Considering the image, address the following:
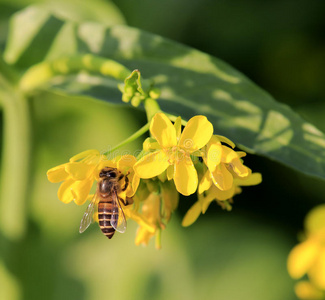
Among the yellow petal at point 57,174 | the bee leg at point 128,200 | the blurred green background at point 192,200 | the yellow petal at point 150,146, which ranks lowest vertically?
the blurred green background at point 192,200

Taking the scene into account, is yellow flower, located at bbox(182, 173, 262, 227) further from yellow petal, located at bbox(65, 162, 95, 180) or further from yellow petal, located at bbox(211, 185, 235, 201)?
yellow petal, located at bbox(65, 162, 95, 180)

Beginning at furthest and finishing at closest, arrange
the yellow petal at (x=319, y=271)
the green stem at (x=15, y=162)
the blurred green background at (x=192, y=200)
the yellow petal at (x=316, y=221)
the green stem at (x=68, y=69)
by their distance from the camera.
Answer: the blurred green background at (x=192, y=200) → the yellow petal at (x=316, y=221) → the yellow petal at (x=319, y=271) → the green stem at (x=15, y=162) → the green stem at (x=68, y=69)

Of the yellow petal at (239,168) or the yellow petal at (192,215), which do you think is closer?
the yellow petal at (239,168)

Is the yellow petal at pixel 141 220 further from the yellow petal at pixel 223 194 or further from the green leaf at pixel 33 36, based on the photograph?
the green leaf at pixel 33 36

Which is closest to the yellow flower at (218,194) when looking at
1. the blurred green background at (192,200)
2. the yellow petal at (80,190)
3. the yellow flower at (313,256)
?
the yellow petal at (80,190)

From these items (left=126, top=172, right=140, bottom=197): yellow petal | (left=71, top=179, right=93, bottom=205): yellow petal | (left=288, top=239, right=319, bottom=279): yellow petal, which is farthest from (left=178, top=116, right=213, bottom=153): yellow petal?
(left=288, top=239, right=319, bottom=279): yellow petal

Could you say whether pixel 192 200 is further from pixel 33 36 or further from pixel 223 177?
pixel 223 177

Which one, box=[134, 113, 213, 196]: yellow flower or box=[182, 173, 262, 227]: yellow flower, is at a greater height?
box=[134, 113, 213, 196]: yellow flower

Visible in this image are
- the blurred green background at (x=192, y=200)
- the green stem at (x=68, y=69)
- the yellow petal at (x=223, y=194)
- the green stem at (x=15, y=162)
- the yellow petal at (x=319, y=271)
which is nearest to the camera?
the yellow petal at (x=223, y=194)
